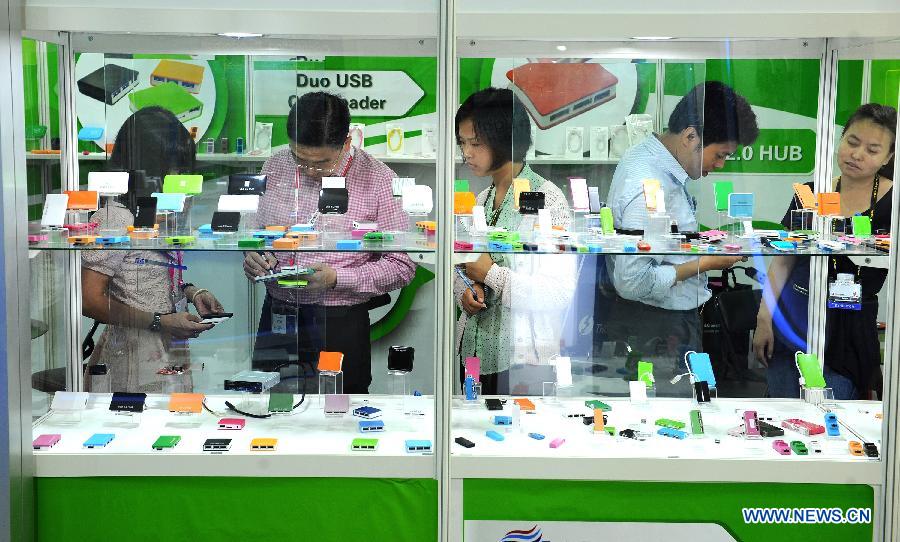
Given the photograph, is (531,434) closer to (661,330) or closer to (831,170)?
(661,330)

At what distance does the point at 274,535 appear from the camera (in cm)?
296

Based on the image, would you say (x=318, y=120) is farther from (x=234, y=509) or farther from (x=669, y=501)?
(x=669, y=501)

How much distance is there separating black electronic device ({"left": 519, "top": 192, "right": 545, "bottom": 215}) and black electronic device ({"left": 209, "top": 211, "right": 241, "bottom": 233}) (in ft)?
3.58

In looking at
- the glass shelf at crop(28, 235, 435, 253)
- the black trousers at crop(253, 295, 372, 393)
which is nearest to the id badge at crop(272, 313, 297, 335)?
the black trousers at crop(253, 295, 372, 393)

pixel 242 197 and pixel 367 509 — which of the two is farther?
pixel 242 197

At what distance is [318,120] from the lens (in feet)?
10.8

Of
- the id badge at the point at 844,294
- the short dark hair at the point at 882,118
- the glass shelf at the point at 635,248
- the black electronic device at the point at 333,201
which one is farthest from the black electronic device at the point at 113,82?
the id badge at the point at 844,294

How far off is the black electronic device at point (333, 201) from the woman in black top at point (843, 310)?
1.75 meters

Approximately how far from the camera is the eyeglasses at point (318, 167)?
3258 millimetres

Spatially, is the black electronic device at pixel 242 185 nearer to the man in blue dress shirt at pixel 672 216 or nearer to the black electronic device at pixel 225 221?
the black electronic device at pixel 225 221

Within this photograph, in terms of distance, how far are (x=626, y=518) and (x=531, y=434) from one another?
443mm

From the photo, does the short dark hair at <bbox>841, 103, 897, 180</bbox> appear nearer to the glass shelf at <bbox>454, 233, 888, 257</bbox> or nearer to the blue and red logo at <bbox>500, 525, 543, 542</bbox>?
the glass shelf at <bbox>454, 233, 888, 257</bbox>

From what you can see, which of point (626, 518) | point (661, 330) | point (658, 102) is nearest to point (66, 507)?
point (626, 518)

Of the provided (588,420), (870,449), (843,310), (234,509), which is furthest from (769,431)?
(234,509)
